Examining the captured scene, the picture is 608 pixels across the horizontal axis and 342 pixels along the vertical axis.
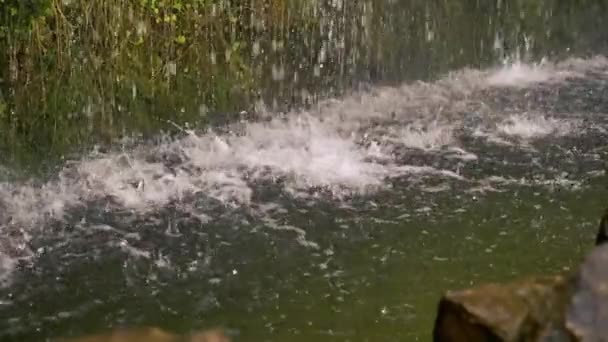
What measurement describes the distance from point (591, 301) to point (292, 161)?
4333 millimetres

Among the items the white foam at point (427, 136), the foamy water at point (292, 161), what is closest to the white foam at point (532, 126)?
the foamy water at point (292, 161)

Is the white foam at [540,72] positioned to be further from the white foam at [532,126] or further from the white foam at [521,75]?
the white foam at [532,126]

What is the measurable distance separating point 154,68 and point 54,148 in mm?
1143

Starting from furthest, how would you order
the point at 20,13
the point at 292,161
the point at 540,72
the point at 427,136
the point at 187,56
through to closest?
the point at 540,72 < the point at 187,56 < the point at 427,136 < the point at 292,161 < the point at 20,13

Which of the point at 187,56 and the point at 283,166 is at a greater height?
the point at 187,56

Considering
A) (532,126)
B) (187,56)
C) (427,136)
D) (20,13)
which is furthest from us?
(187,56)

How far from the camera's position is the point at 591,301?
2.74 m

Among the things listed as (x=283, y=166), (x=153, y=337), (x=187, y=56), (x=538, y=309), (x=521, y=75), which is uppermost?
(x=187, y=56)

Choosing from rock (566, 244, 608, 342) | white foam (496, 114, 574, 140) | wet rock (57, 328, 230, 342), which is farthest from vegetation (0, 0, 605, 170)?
rock (566, 244, 608, 342)

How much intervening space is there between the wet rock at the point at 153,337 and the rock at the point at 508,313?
1355mm

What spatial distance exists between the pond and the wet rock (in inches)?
4.0

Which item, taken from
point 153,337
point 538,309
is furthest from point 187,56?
point 538,309

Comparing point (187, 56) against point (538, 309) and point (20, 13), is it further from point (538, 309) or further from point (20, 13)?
point (538, 309)

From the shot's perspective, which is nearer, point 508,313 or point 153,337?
point 508,313
